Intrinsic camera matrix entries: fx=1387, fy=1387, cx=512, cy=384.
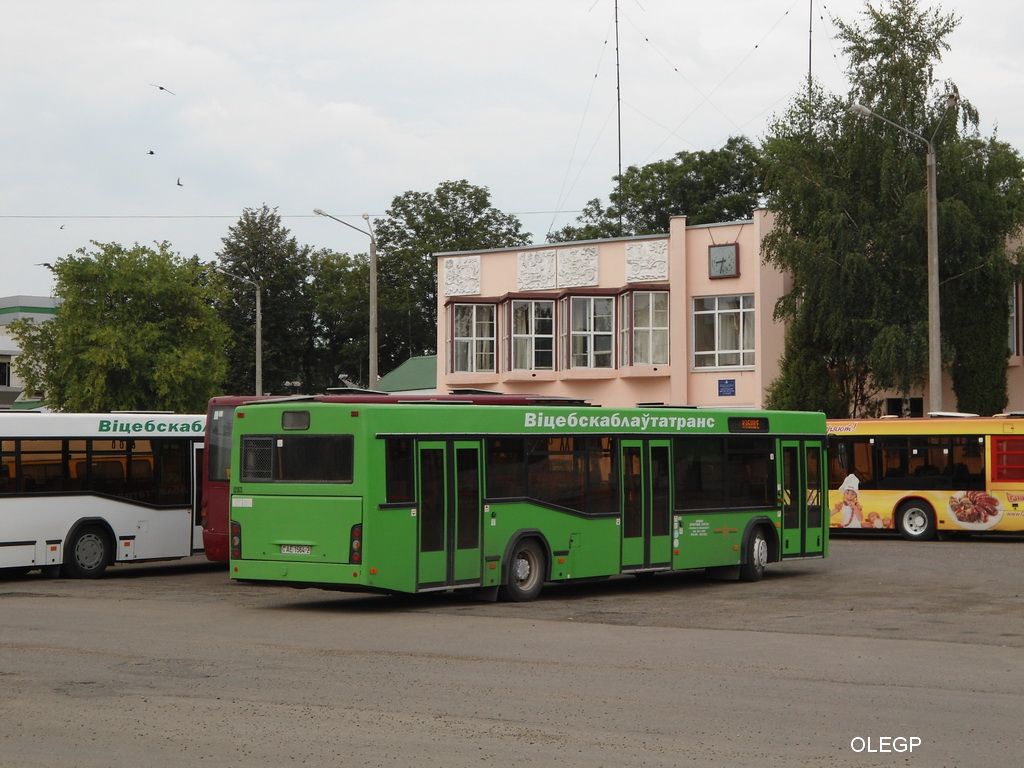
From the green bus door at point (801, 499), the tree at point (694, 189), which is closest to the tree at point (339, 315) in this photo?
the tree at point (694, 189)

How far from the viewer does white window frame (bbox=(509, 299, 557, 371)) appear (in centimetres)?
4556

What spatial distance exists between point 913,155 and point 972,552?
1636 cm

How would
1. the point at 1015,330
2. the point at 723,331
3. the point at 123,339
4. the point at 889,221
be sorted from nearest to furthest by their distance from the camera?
1. the point at 889,221
2. the point at 1015,330
3. the point at 723,331
4. the point at 123,339

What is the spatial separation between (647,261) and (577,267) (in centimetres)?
237

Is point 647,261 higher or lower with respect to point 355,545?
higher

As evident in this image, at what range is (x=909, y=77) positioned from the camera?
3981cm

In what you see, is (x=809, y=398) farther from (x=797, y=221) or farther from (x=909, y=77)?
(x=909, y=77)

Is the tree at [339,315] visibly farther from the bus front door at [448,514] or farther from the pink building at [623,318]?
the bus front door at [448,514]

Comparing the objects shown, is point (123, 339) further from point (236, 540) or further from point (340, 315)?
point (236, 540)

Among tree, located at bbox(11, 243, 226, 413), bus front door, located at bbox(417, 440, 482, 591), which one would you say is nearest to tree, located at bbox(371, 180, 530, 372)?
tree, located at bbox(11, 243, 226, 413)

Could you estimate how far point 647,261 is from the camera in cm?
4406

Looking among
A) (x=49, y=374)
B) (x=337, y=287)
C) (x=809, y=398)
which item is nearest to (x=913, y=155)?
(x=809, y=398)

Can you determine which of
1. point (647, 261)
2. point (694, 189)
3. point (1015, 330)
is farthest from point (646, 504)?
point (694, 189)

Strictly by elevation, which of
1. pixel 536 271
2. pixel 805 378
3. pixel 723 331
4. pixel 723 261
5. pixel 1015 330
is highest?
pixel 536 271
